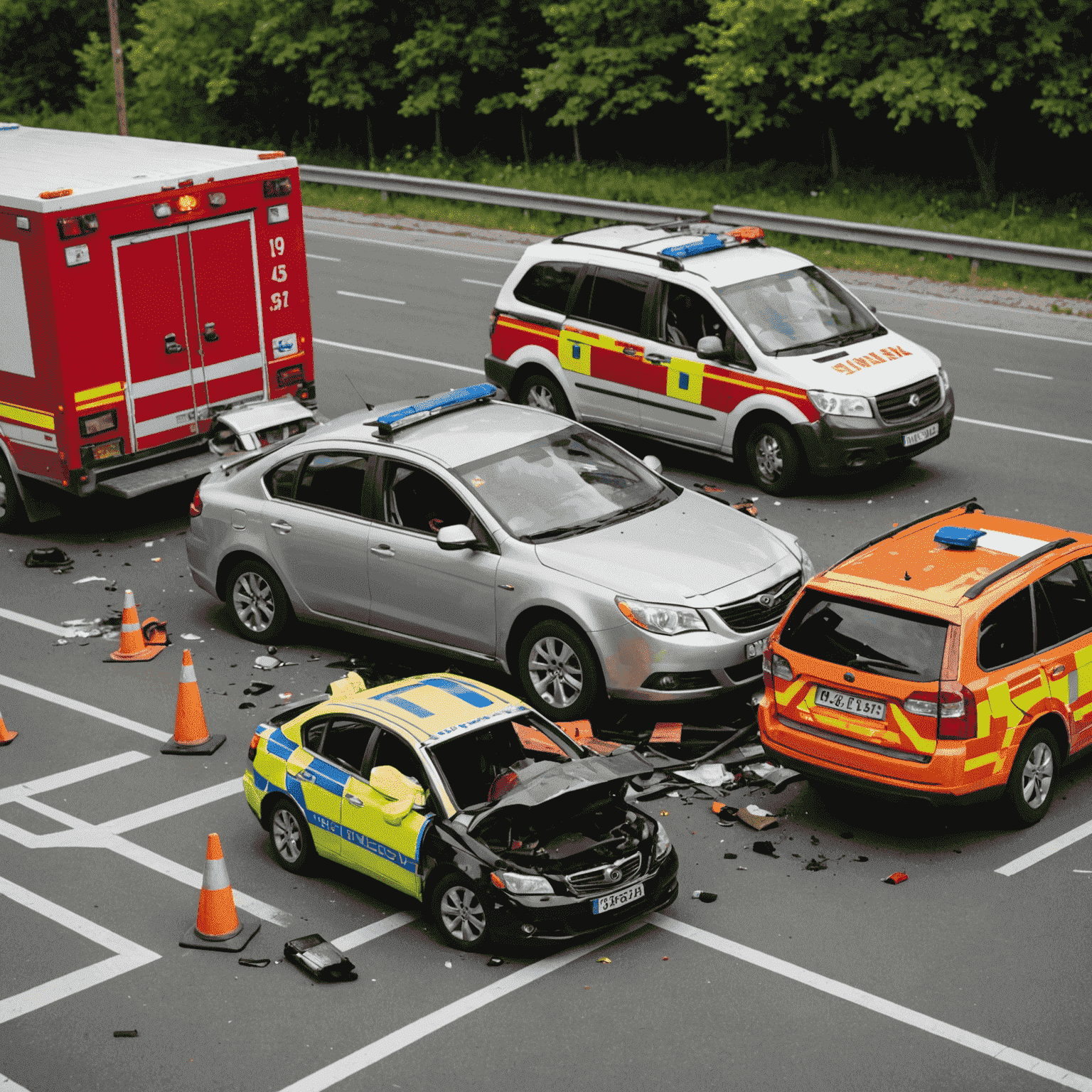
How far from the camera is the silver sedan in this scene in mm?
9930

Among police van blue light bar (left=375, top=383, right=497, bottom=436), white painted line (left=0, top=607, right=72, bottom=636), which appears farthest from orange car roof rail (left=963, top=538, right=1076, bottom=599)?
white painted line (left=0, top=607, right=72, bottom=636)

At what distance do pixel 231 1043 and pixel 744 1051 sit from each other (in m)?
2.30

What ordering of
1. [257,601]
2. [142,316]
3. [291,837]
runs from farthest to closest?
1. [142,316]
2. [257,601]
3. [291,837]

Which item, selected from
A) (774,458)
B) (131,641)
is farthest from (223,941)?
(774,458)

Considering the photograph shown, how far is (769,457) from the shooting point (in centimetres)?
1459

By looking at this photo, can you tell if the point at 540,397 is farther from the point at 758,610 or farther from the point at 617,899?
the point at 617,899

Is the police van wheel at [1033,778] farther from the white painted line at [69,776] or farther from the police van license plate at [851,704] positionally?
the white painted line at [69,776]

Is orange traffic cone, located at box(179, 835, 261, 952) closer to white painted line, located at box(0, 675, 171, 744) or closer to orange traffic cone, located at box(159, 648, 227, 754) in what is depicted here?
orange traffic cone, located at box(159, 648, 227, 754)

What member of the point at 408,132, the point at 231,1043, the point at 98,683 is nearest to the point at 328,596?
the point at 98,683

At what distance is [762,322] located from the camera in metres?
14.7

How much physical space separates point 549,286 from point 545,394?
111 centimetres

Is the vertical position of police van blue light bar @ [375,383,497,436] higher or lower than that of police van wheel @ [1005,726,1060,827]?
higher

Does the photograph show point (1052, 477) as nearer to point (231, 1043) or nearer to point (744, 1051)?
point (744, 1051)

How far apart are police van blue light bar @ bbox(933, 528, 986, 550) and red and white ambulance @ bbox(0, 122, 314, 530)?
6.97 meters
